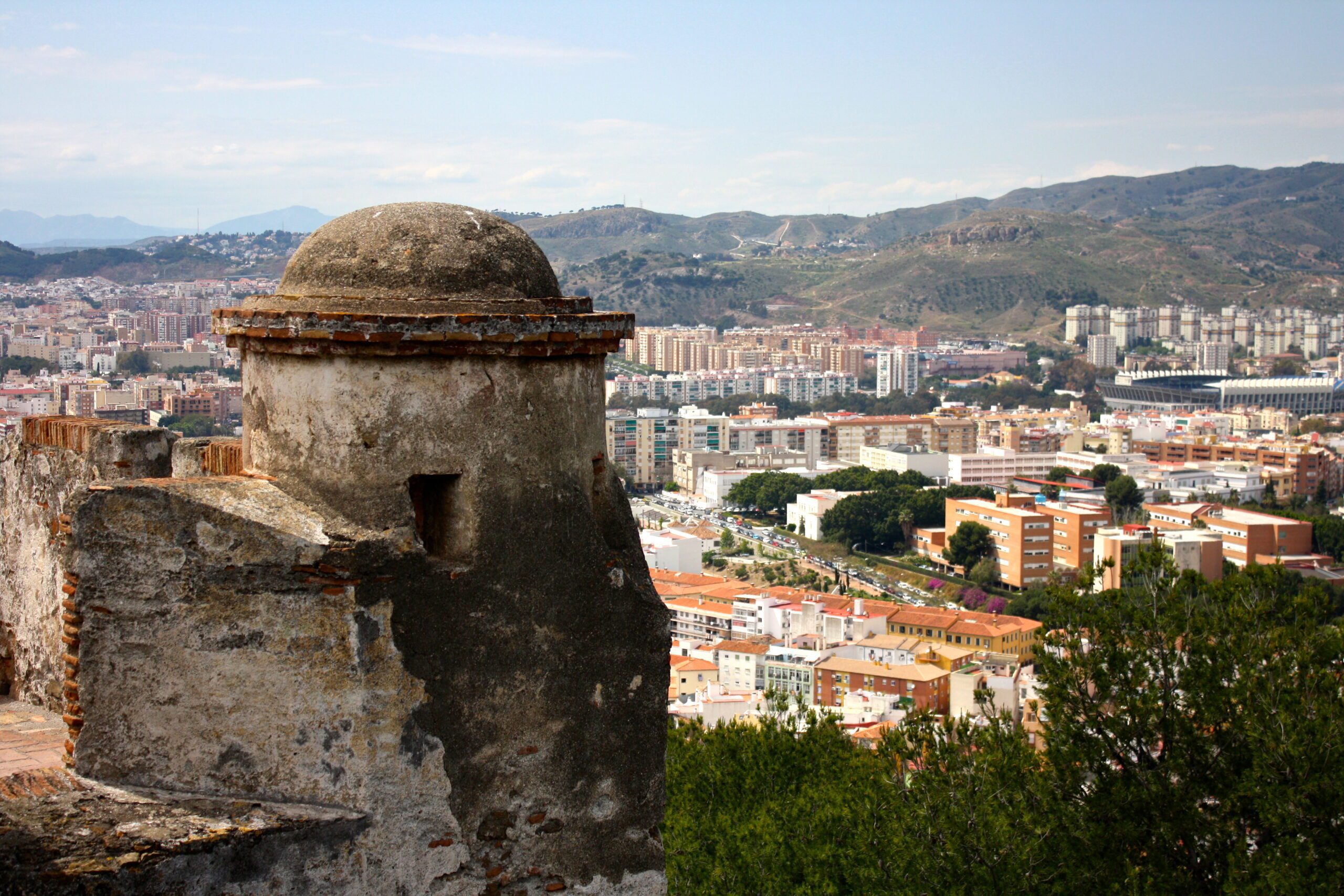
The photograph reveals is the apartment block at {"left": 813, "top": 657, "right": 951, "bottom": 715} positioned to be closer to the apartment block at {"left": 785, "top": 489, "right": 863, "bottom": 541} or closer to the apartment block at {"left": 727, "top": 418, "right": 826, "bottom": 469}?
the apartment block at {"left": 785, "top": 489, "right": 863, "bottom": 541}

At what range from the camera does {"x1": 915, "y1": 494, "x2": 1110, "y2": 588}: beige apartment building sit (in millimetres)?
48656

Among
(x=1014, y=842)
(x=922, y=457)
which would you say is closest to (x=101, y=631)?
(x=1014, y=842)

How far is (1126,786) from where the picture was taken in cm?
790

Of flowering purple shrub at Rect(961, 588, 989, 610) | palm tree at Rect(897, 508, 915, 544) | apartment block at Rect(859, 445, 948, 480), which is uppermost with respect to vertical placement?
apartment block at Rect(859, 445, 948, 480)

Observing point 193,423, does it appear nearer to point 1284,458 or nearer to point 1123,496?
point 1123,496

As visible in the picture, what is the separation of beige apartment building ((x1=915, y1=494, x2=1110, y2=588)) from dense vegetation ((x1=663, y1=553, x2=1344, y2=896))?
3950 cm

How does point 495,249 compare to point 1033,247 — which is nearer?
point 495,249

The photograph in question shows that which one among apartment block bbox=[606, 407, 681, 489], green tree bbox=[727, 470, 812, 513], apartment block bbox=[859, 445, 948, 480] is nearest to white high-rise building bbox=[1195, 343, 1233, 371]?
apartment block bbox=[859, 445, 948, 480]

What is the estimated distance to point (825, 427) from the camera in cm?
7875

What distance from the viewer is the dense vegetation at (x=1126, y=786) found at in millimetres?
7309

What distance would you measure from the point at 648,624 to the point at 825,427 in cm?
7589

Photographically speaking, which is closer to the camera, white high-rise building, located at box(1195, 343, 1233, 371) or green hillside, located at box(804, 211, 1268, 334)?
white high-rise building, located at box(1195, 343, 1233, 371)

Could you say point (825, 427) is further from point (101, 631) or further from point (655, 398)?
point (101, 631)

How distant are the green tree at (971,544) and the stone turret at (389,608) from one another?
1871 inches
